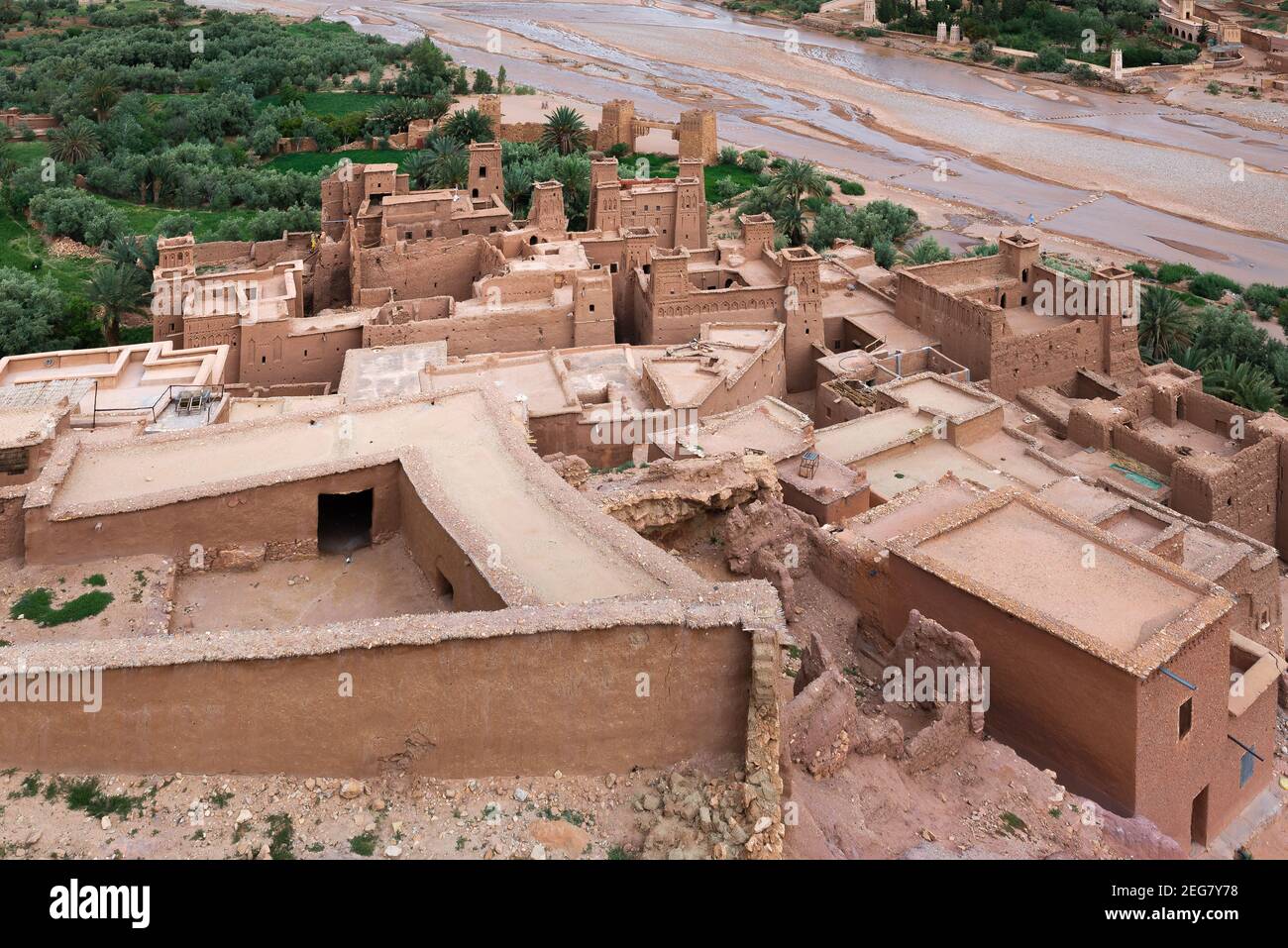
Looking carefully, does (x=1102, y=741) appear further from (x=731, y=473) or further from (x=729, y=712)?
(x=731, y=473)

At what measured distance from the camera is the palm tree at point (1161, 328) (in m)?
29.8

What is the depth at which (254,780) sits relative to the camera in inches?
354

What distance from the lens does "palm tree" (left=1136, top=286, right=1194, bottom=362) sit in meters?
29.8

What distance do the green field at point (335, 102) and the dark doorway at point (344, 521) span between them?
49.5 meters

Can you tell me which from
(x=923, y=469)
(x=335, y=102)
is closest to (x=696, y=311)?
(x=923, y=469)

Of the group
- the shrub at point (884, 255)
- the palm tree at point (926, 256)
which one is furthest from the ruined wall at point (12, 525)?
the shrub at point (884, 255)

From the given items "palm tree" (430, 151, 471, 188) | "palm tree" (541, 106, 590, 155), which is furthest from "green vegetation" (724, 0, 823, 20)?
"palm tree" (430, 151, 471, 188)

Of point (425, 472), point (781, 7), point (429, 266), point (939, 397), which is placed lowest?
point (939, 397)

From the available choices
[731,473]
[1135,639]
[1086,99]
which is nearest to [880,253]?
[731,473]

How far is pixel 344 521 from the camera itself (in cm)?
1401

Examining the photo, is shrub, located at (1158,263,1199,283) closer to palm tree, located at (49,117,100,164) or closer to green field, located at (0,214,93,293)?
green field, located at (0,214,93,293)

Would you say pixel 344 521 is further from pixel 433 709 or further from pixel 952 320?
pixel 952 320

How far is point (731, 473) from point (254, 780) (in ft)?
23.0

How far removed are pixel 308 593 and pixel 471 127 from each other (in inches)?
1658
